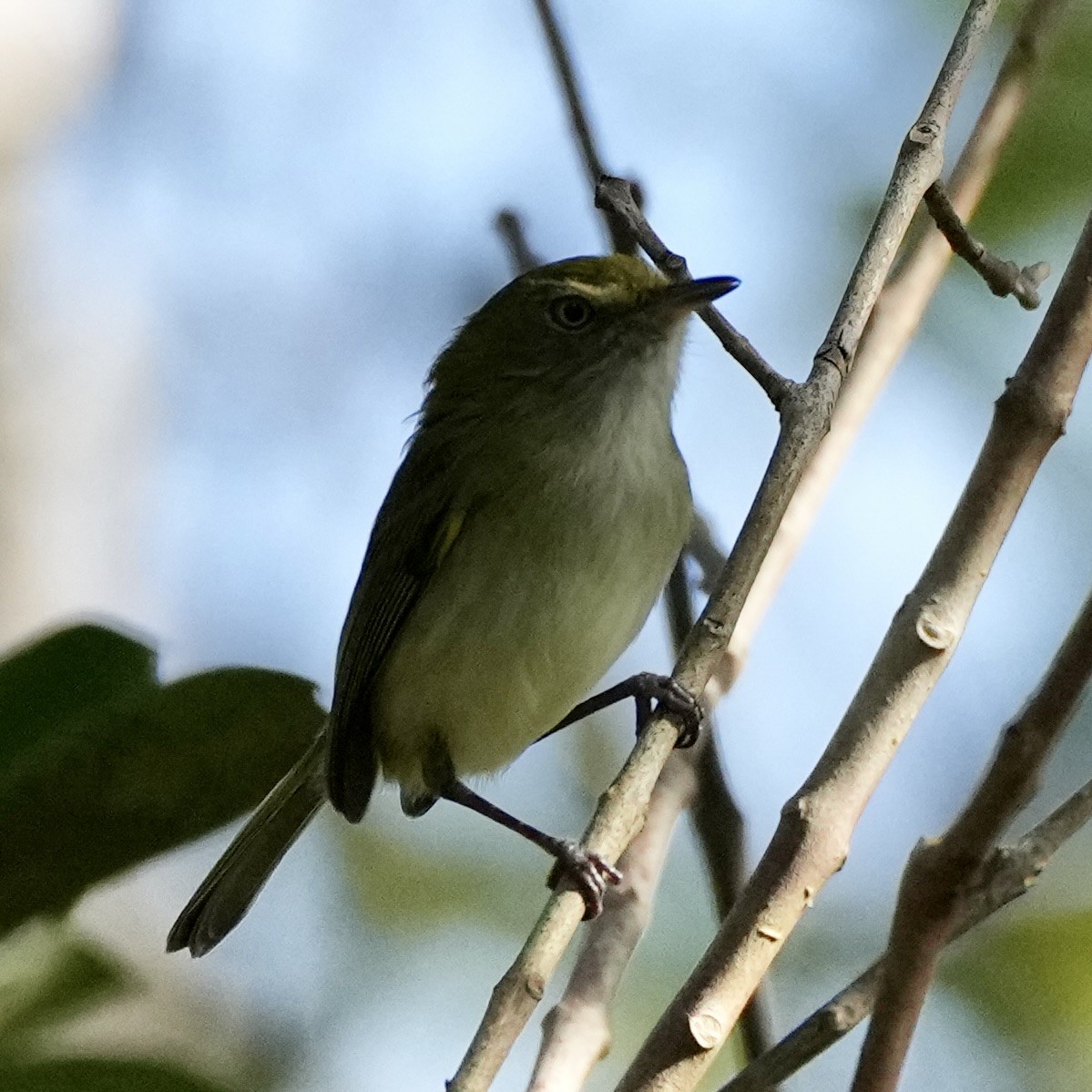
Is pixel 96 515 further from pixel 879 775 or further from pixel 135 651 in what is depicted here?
pixel 879 775

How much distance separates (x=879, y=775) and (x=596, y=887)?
569 millimetres

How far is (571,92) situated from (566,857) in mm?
1382

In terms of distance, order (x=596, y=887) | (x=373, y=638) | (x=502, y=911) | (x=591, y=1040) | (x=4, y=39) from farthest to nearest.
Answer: (x=4, y=39)
(x=502, y=911)
(x=373, y=638)
(x=596, y=887)
(x=591, y=1040)

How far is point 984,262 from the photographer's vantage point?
8.65 feet

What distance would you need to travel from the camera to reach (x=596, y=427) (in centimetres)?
346

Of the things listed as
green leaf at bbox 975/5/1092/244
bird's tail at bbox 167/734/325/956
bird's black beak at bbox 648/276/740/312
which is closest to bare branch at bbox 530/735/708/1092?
bird's black beak at bbox 648/276/740/312

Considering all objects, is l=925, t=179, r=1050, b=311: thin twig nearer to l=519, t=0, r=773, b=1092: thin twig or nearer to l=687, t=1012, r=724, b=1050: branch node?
l=519, t=0, r=773, b=1092: thin twig

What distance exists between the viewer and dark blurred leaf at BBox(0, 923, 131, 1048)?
1716 mm

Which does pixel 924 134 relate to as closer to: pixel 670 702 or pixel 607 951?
pixel 670 702

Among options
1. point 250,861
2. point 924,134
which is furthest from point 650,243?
point 250,861

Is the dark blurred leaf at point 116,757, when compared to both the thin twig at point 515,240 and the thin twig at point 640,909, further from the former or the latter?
the thin twig at point 515,240

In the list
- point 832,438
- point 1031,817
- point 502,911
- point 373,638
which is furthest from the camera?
point 502,911

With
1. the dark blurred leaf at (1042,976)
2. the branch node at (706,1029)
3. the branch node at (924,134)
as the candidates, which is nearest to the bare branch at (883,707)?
the branch node at (706,1029)

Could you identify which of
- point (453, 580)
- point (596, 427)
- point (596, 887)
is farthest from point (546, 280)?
point (596, 887)
